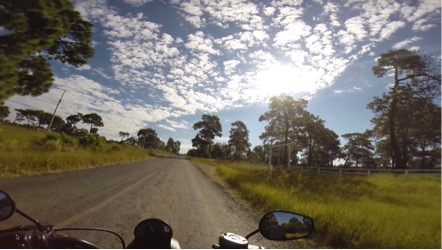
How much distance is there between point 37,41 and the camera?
3.72 metres

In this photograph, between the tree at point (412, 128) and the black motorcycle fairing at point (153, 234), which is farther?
the tree at point (412, 128)

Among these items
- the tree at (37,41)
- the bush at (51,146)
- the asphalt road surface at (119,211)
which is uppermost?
the tree at (37,41)

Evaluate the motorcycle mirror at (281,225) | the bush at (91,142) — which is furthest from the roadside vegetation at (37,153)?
the motorcycle mirror at (281,225)

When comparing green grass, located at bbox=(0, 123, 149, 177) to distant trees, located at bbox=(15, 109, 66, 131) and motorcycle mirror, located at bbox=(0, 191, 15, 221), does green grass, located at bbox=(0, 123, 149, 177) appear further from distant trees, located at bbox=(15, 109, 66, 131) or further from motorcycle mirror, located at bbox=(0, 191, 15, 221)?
motorcycle mirror, located at bbox=(0, 191, 15, 221)

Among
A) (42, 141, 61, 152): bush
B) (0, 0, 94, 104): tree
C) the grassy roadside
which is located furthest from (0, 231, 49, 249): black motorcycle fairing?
(42, 141, 61, 152): bush

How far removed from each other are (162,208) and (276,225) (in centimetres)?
605

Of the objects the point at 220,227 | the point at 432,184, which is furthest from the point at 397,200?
the point at 220,227

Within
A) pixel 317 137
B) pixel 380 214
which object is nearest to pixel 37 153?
pixel 380 214

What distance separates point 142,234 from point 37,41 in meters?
3.27

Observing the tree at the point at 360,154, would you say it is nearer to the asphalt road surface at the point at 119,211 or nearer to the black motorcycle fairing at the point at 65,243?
the asphalt road surface at the point at 119,211

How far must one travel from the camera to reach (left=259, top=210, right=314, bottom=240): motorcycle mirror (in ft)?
6.90

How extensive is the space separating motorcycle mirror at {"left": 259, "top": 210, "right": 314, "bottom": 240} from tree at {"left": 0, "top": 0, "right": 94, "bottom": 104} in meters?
3.15

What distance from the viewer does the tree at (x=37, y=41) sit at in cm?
367

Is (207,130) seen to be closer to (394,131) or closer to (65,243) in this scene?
(65,243)
